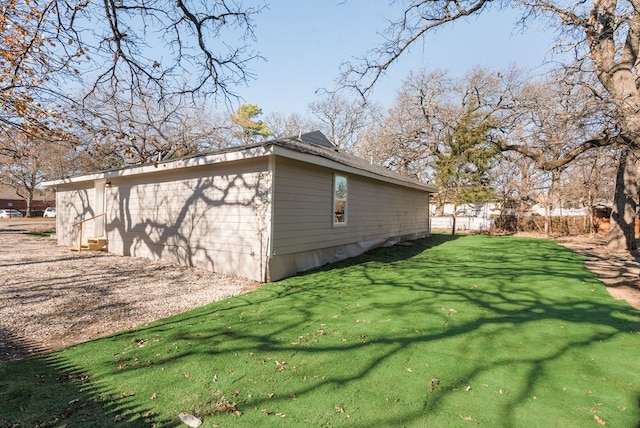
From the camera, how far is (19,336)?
4.23m

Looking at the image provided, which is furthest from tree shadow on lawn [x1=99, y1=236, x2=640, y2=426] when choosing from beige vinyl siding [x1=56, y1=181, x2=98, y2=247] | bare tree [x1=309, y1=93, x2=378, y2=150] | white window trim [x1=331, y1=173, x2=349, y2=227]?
bare tree [x1=309, y1=93, x2=378, y2=150]

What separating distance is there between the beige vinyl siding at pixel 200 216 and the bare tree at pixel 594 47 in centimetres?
335

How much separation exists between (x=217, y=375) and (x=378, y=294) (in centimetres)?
356

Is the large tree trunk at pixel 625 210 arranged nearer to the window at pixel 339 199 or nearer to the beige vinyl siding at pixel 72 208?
the window at pixel 339 199

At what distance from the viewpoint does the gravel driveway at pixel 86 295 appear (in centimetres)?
440

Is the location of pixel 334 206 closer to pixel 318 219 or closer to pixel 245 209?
pixel 318 219

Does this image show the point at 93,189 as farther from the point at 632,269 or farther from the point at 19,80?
the point at 632,269

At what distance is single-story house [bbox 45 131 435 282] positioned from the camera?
7.32 m

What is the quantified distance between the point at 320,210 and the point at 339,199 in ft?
3.66

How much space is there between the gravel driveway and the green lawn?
560 mm

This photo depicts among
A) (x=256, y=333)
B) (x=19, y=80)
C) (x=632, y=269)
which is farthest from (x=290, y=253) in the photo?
(x=632, y=269)

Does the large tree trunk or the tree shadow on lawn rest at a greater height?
the large tree trunk

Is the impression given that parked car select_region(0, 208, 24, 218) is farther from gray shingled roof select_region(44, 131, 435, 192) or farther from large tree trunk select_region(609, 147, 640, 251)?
large tree trunk select_region(609, 147, 640, 251)

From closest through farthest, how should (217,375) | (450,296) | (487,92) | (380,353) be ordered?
1. (217,375)
2. (380,353)
3. (450,296)
4. (487,92)
